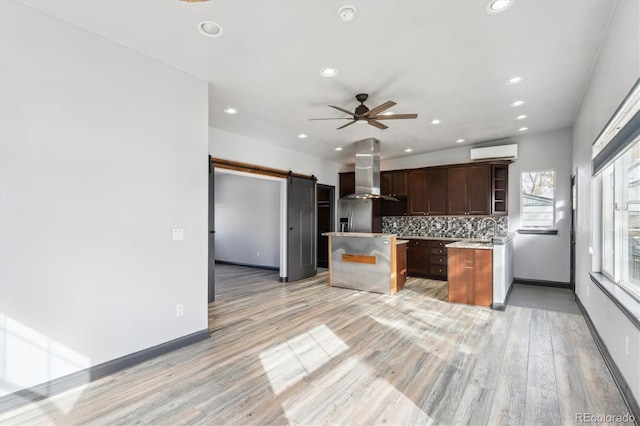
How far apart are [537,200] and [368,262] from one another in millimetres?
3588

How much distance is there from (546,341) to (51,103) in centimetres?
503

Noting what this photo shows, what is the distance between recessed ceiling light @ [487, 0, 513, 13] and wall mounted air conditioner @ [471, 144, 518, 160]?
436cm

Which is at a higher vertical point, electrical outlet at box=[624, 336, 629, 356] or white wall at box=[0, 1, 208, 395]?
white wall at box=[0, 1, 208, 395]

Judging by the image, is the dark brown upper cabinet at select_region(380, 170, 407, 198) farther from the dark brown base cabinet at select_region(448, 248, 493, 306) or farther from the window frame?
the dark brown base cabinet at select_region(448, 248, 493, 306)

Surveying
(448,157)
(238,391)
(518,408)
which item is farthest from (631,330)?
(448,157)

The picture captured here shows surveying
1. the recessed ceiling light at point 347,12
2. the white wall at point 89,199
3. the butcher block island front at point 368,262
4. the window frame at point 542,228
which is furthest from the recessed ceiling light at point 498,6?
the window frame at point 542,228

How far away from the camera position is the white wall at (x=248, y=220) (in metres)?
7.91

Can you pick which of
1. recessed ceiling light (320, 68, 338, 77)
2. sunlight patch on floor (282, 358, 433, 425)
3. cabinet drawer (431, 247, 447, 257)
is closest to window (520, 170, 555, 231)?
cabinet drawer (431, 247, 447, 257)

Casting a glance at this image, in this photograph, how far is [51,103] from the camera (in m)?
2.27

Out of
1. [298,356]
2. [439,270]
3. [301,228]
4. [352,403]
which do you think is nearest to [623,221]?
[352,403]

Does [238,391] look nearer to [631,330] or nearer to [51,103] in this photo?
[51,103]

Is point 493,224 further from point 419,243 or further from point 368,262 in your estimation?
point 368,262

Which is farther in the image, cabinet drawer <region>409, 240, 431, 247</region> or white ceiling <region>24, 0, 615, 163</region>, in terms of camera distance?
cabinet drawer <region>409, 240, 431, 247</region>

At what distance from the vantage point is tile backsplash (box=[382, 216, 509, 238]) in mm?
6363
